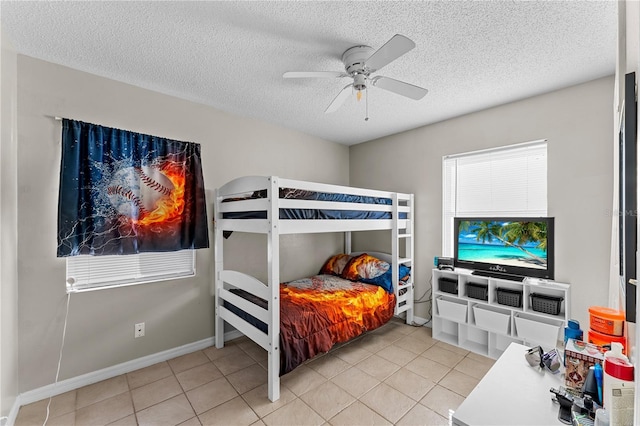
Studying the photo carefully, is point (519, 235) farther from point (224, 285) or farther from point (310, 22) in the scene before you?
point (224, 285)

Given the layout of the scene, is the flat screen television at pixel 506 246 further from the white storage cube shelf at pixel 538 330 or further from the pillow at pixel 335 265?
the pillow at pixel 335 265

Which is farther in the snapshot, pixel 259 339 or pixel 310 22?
pixel 259 339

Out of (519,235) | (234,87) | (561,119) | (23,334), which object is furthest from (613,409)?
(23,334)

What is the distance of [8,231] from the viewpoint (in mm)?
1786

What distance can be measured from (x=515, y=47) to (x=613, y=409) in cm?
205

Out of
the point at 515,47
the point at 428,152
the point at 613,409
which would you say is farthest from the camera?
the point at 428,152

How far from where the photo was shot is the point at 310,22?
64.2 inches

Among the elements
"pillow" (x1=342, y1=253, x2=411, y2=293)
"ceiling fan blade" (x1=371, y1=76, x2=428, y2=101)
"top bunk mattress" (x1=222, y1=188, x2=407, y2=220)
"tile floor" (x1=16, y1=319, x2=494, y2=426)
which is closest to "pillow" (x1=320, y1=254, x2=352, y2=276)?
"pillow" (x1=342, y1=253, x2=411, y2=293)

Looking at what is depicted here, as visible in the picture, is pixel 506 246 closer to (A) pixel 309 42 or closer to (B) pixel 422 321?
(B) pixel 422 321

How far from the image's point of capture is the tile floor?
6.05 feet

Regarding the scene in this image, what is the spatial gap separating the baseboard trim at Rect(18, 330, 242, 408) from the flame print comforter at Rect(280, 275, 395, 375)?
1021 millimetres

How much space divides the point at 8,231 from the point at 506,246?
153 inches

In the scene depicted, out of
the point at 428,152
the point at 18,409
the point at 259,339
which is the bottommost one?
the point at 18,409

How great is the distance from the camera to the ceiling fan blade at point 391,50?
1411mm
